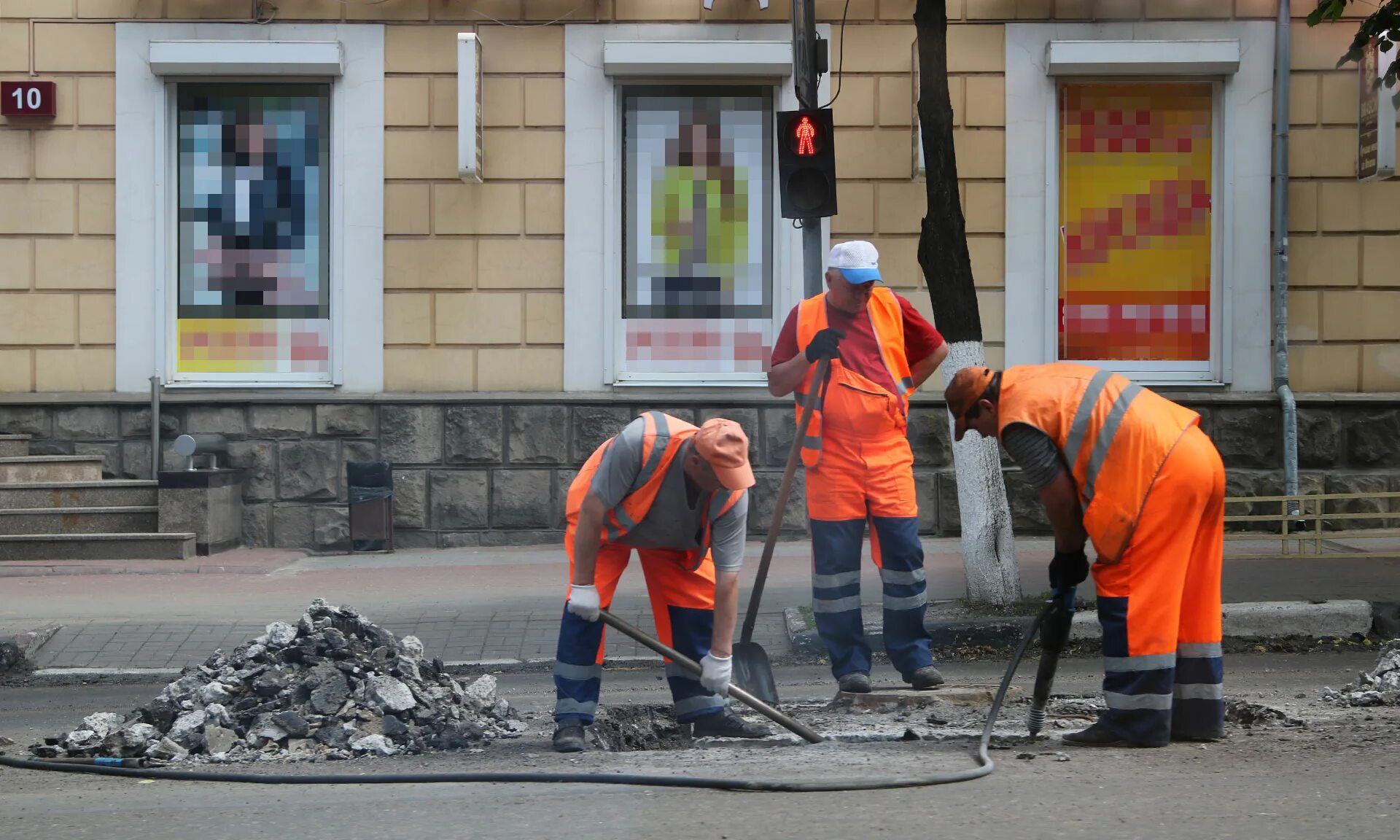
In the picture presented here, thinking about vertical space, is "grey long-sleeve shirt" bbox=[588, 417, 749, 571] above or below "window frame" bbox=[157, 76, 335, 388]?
below

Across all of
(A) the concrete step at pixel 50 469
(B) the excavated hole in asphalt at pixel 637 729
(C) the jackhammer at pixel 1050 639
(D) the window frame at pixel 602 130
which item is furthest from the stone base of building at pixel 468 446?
(C) the jackhammer at pixel 1050 639

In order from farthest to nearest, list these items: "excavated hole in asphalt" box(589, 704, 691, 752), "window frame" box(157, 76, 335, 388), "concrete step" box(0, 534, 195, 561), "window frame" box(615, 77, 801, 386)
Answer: "window frame" box(615, 77, 801, 386) < "window frame" box(157, 76, 335, 388) < "concrete step" box(0, 534, 195, 561) < "excavated hole in asphalt" box(589, 704, 691, 752)

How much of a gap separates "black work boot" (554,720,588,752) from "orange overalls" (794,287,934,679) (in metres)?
1.38

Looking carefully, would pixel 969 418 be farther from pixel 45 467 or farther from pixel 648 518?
pixel 45 467

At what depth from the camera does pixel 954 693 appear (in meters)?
6.19

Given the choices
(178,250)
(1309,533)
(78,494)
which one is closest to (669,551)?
(1309,533)

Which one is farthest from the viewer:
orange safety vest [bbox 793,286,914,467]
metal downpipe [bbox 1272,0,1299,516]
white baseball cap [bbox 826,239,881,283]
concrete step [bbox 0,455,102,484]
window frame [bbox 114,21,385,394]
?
window frame [bbox 114,21,385,394]

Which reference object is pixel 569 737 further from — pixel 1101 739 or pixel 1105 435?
pixel 1105 435

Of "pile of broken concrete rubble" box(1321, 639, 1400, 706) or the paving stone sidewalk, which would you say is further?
the paving stone sidewalk

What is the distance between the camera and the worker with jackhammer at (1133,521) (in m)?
4.81

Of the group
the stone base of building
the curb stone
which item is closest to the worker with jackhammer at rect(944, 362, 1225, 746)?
the curb stone

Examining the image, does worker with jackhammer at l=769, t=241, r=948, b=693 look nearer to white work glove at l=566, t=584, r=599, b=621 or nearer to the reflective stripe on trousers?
the reflective stripe on trousers

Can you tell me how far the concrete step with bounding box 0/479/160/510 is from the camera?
1147 centimetres

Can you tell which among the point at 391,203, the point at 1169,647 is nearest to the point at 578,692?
the point at 1169,647
